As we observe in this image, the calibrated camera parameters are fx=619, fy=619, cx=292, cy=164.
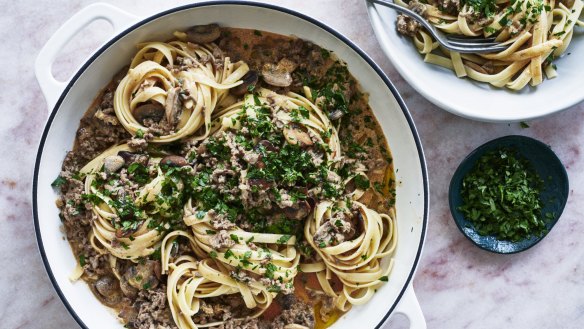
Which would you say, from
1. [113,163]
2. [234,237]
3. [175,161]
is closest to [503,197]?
[234,237]

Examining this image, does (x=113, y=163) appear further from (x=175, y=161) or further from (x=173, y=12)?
(x=173, y=12)

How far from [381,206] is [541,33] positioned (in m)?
1.83

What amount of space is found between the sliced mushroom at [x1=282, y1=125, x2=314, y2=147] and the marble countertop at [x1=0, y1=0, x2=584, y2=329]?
0.99 m

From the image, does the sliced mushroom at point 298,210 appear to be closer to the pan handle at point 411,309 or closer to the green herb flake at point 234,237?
the green herb flake at point 234,237

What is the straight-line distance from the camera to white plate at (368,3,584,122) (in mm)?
4691

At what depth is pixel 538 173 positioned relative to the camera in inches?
204

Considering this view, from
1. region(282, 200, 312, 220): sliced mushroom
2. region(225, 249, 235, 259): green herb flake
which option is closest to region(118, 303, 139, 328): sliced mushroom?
region(225, 249, 235, 259): green herb flake

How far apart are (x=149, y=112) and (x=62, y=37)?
81cm

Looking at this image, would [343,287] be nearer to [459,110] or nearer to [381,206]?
[381,206]

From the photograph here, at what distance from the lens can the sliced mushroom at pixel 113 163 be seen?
461 cm

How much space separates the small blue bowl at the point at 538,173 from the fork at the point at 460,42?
0.74 meters

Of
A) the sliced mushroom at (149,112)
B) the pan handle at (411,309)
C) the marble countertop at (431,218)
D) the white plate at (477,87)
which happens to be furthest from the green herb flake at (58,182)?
the pan handle at (411,309)

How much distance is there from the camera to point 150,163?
470cm

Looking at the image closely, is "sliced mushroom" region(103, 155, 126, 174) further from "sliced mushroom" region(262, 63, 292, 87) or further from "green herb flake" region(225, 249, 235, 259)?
"sliced mushroom" region(262, 63, 292, 87)
